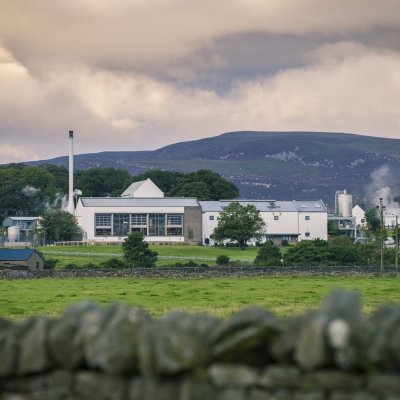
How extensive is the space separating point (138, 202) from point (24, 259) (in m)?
93.3

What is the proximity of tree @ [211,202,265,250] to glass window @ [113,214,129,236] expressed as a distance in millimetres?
23931

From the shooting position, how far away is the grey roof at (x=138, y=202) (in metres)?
186

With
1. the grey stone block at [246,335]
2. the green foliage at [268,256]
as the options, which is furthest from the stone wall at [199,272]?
the grey stone block at [246,335]

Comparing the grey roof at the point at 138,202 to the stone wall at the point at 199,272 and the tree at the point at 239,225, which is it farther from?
the stone wall at the point at 199,272

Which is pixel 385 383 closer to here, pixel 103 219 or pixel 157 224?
pixel 103 219

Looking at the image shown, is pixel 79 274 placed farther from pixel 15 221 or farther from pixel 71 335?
pixel 15 221

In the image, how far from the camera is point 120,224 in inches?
7323

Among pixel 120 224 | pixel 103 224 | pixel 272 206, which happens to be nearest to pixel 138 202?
pixel 120 224

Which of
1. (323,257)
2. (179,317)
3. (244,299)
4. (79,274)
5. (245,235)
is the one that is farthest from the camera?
(245,235)

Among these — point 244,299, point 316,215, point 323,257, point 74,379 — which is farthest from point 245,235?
point 74,379

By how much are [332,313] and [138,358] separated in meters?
1.65

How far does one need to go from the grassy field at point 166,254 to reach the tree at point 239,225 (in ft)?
7.22

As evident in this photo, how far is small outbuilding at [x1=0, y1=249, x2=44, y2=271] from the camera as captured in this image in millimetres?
96562

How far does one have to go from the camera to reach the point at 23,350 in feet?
29.1
